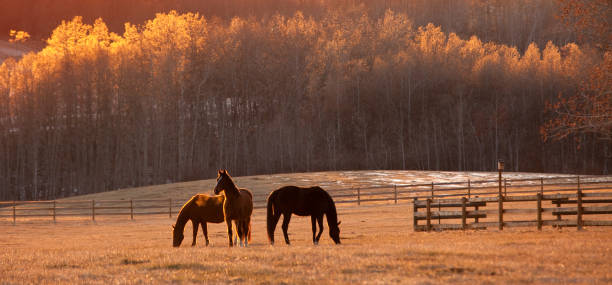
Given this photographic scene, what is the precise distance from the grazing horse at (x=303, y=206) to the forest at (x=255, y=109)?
145 feet

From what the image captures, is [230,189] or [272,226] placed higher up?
[230,189]

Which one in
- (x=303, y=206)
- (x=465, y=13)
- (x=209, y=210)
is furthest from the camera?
(x=465, y=13)

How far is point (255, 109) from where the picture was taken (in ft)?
212

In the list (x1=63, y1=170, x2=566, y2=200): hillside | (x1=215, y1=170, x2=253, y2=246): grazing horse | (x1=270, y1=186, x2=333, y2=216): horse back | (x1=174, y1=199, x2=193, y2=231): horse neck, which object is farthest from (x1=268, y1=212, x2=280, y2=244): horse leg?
(x1=63, y1=170, x2=566, y2=200): hillside

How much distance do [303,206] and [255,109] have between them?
49120 mm

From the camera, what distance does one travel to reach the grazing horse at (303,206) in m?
15.9

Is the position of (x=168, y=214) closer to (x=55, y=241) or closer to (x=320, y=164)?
(x=55, y=241)

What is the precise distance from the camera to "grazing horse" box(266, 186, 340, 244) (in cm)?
1594

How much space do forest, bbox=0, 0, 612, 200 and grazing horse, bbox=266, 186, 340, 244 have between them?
44319mm

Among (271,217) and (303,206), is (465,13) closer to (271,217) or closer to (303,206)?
(303,206)

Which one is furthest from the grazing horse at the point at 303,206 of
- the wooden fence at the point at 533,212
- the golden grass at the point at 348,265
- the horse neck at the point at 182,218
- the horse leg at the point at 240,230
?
the wooden fence at the point at 533,212

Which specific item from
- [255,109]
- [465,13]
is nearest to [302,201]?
[255,109]

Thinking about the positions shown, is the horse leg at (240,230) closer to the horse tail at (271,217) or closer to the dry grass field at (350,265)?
the horse tail at (271,217)

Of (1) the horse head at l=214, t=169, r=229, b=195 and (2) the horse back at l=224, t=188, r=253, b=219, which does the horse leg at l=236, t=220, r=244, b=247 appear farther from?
(1) the horse head at l=214, t=169, r=229, b=195
